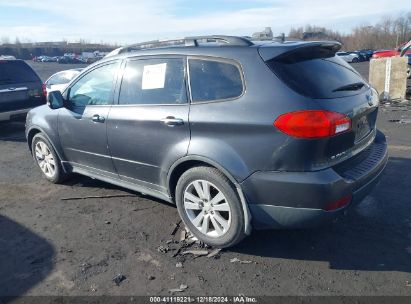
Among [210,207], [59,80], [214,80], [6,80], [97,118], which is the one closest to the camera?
[214,80]

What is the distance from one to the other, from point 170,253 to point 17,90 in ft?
22.6

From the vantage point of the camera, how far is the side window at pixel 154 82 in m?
3.52

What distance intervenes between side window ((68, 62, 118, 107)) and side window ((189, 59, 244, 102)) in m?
1.21

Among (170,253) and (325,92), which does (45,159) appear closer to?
(170,253)

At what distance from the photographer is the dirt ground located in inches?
115

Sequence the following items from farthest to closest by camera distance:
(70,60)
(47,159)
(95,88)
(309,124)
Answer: (70,60) < (47,159) < (95,88) < (309,124)

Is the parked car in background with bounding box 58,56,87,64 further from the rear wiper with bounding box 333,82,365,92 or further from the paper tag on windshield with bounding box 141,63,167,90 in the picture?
the rear wiper with bounding box 333,82,365,92

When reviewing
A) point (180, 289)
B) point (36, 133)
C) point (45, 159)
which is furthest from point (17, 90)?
point (180, 289)

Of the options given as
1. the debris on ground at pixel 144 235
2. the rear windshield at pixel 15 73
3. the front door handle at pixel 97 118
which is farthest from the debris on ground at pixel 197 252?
the rear windshield at pixel 15 73

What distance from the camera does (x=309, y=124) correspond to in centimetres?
274

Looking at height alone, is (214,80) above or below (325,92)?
above

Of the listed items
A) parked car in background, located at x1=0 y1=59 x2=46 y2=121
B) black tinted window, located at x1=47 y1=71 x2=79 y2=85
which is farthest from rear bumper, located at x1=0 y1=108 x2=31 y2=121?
black tinted window, located at x1=47 y1=71 x2=79 y2=85

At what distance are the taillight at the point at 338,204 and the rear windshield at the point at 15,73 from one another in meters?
8.07

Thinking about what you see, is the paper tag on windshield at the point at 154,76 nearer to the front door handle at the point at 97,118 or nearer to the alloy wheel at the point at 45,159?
the front door handle at the point at 97,118
